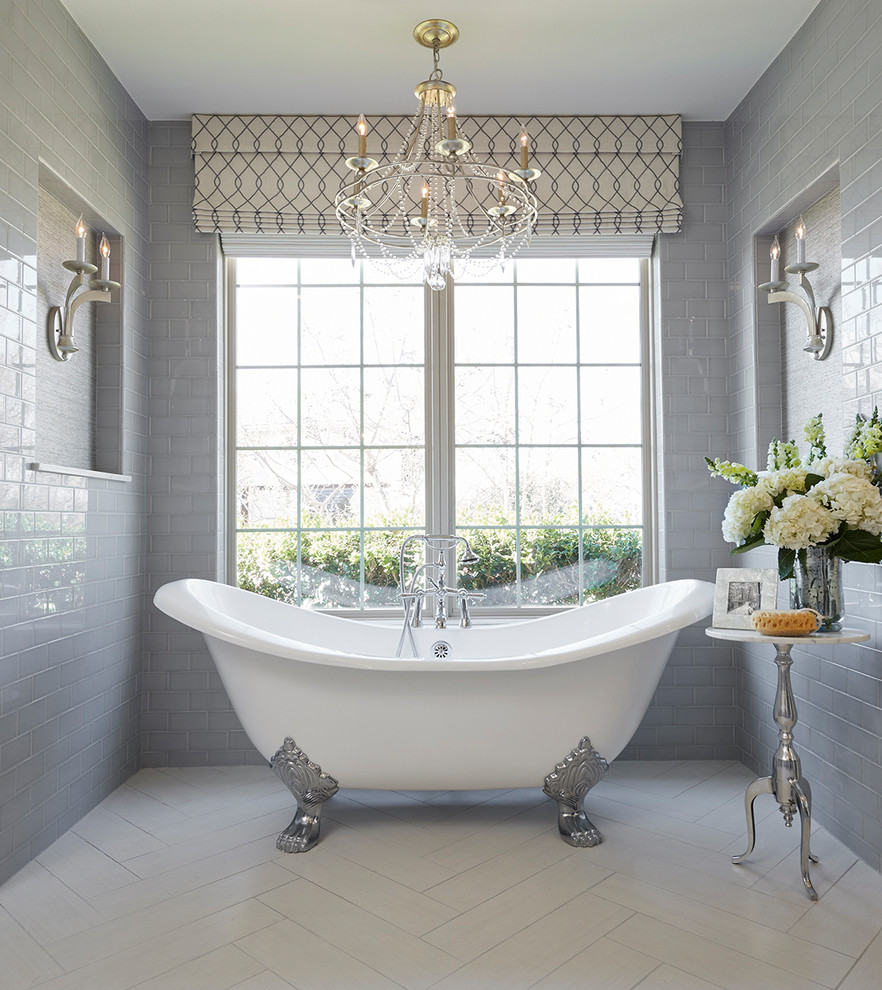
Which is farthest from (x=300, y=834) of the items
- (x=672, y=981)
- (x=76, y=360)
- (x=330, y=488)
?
(x=76, y=360)

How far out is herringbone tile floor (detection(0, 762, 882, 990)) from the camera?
6.00 ft

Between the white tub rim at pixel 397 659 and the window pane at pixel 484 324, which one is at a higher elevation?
the window pane at pixel 484 324

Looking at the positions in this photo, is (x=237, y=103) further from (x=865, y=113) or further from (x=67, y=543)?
(x=865, y=113)

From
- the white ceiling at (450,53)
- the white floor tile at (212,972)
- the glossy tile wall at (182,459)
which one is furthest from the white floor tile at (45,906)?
the white ceiling at (450,53)

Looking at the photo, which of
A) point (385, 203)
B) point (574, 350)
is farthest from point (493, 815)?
point (385, 203)

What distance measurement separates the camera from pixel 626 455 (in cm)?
361

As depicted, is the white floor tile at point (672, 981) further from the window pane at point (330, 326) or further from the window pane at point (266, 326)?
the window pane at point (266, 326)

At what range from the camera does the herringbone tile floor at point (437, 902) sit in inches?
72.1

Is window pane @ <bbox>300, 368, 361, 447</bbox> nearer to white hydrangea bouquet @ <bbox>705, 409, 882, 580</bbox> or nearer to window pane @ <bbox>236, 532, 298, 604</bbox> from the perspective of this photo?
window pane @ <bbox>236, 532, 298, 604</bbox>

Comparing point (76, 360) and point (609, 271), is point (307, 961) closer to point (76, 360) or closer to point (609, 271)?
point (76, 360)

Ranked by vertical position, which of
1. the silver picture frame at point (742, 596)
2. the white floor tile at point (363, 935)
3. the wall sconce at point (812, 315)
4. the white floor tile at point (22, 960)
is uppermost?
the wall sconce at point (812, 315)

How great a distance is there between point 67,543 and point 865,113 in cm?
293

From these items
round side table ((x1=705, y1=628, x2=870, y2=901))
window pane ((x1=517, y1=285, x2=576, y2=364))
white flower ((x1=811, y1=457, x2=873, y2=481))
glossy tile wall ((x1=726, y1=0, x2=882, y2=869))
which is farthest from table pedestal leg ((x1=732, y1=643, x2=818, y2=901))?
window pane ((x1=517, y1=285, x2=576, y2=364))

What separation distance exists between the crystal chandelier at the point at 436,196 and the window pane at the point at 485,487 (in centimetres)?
83
